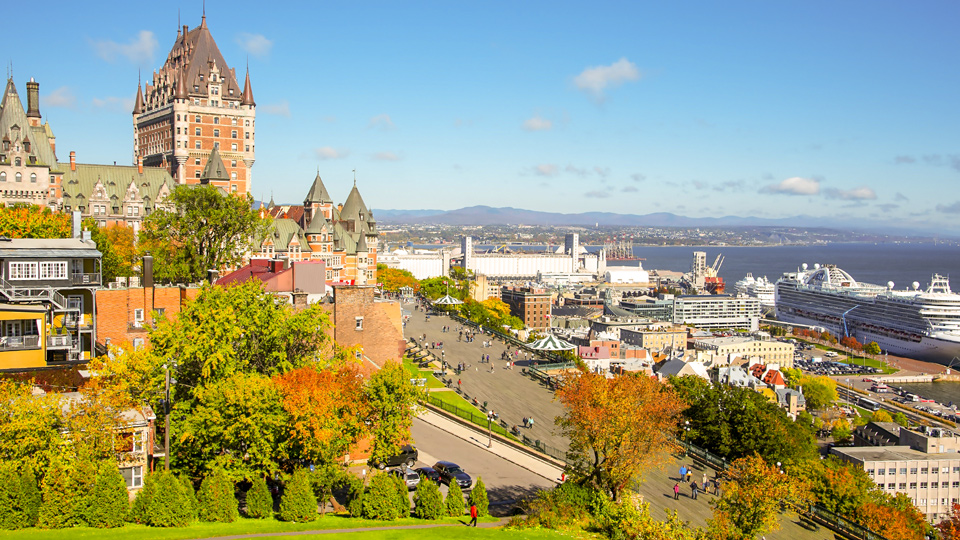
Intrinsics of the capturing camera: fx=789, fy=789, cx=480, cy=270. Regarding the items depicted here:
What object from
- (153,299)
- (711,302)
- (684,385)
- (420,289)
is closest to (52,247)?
(153,299)

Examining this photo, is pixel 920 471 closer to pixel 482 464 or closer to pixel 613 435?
pixel 482 464

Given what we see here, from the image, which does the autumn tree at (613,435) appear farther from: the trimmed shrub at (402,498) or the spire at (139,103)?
the spire at (139,103)

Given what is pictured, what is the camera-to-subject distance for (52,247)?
123ft

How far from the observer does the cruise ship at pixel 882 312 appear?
451ft

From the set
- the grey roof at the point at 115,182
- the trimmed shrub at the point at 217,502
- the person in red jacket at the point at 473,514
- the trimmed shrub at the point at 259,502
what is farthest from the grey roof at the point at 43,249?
the grey roof at the point at 115,182

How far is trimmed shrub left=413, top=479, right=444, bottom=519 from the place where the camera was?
24.1 meters

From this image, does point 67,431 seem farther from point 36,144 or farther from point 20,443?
point 36,144

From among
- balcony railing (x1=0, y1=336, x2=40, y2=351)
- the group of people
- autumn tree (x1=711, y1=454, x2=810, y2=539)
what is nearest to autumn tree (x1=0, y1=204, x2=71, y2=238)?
balcony railing (x1=0, y1=336, x2=40, y2=351)

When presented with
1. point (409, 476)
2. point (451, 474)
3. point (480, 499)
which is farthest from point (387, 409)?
point (451, 474)

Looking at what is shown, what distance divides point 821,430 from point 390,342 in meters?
58.3

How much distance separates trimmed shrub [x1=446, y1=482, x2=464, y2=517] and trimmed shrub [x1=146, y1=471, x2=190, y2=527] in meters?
7.63

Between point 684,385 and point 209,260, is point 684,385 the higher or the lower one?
the lower one

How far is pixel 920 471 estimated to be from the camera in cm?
6131

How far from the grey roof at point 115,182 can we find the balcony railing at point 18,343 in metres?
50.8
